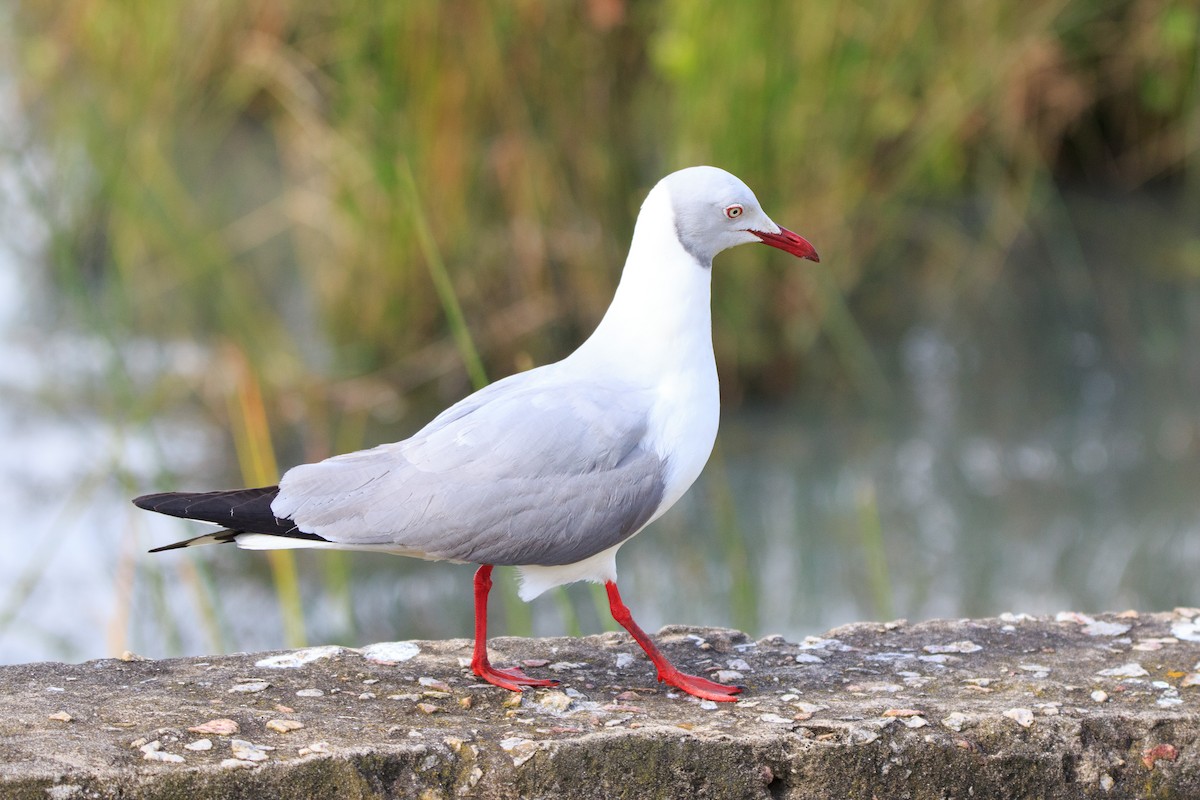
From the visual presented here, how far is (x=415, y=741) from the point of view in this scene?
1924 millimetres

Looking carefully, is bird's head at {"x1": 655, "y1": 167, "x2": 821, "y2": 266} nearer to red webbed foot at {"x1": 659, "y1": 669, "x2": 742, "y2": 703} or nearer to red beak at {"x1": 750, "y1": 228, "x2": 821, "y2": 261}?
red beak at {"x1": 750, "y1": 228, "x2": 821, "y2": 261}

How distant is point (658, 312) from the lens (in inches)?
86.8

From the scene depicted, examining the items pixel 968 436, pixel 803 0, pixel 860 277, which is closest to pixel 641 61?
pixel 803 0

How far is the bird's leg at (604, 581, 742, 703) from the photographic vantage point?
2.17 m

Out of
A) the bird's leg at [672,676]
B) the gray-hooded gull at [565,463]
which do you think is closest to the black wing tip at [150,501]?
the gray-hooded gull at [565,463]

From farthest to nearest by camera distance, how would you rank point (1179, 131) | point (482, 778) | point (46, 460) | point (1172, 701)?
point (1179, 131) → point (46, 460) → point (1172, 701) → point (482, 778)

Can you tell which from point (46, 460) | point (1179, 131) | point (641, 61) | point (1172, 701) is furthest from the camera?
point (1179, 131)

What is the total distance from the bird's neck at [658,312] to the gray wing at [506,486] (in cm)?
8

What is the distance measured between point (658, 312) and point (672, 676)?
1.76 ft

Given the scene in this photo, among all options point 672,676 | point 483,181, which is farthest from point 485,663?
point 483,181

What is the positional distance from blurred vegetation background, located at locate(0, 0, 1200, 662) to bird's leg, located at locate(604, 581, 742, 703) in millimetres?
1617

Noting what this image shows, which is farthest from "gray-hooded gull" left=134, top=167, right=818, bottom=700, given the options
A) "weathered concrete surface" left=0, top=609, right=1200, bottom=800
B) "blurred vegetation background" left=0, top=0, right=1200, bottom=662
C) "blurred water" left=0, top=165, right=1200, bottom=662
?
"blurred vegetation background" left=0, top=0, right=1200, bottom=662

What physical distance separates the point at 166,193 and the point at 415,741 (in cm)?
347

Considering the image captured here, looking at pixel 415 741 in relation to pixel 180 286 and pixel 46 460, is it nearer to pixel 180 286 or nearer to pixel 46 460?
pixel 46 460
